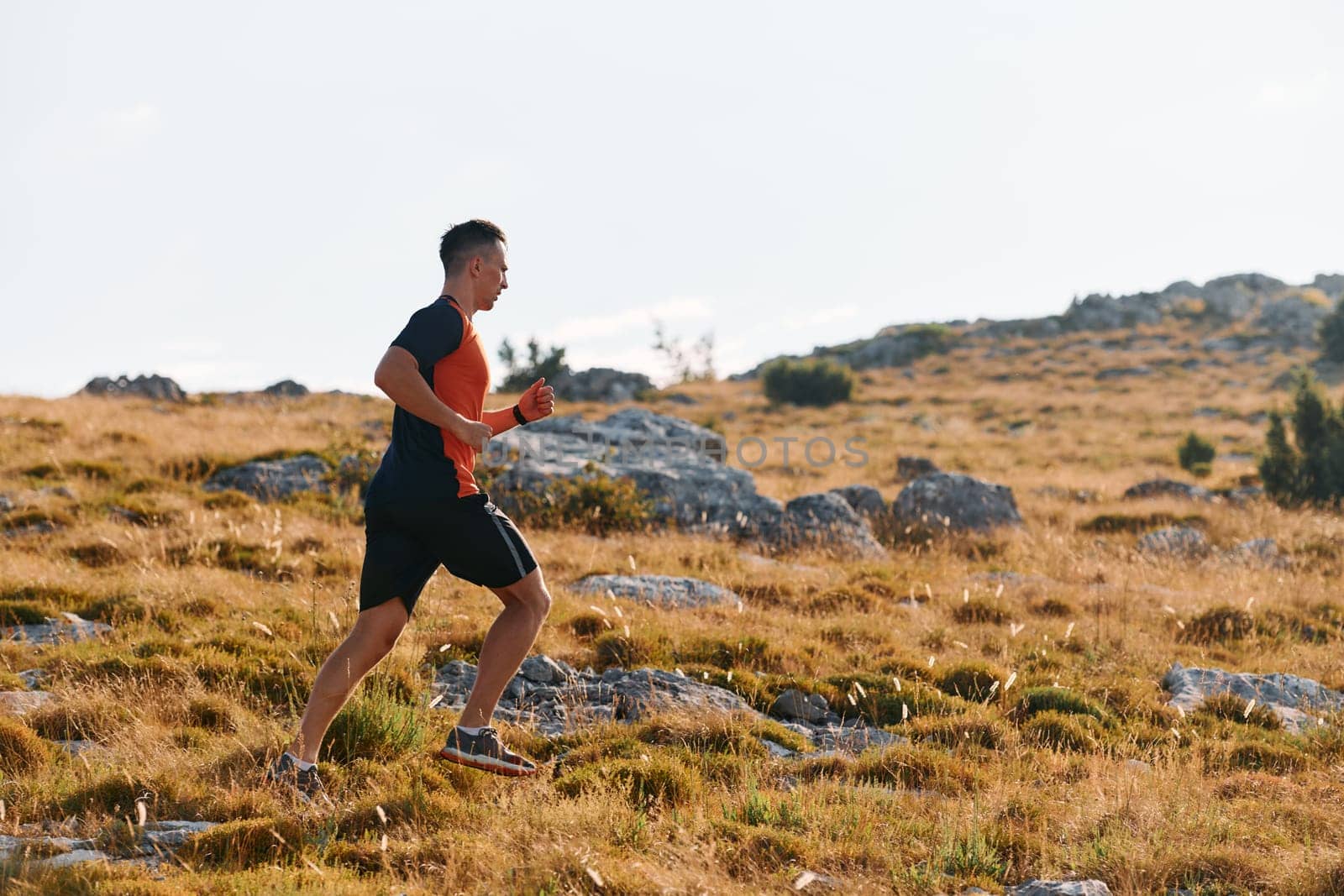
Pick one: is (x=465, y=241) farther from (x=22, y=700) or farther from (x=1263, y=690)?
(x=1263, y=690)

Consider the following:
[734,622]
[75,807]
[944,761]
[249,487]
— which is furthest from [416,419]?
[249,487]

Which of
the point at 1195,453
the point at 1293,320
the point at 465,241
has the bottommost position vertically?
the point at 1195,453

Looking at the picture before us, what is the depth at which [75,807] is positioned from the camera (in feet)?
13.8

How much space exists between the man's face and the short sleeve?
0.27 m

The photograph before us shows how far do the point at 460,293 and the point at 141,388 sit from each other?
1084 inches

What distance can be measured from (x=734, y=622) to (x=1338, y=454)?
14508 millimetres

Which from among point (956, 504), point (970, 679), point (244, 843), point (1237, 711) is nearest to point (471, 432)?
point (244, 843)

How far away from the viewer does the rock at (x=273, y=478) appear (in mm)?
12828

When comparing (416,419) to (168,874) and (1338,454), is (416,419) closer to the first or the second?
(168,874)

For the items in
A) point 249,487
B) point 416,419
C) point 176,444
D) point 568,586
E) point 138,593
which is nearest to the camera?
point 416,419

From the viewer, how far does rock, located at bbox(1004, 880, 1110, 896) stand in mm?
3633

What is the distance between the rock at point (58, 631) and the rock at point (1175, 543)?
34.3ft

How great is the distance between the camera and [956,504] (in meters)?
13.6

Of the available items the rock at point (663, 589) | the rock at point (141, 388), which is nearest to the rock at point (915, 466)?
the rock at point (663, 589)
